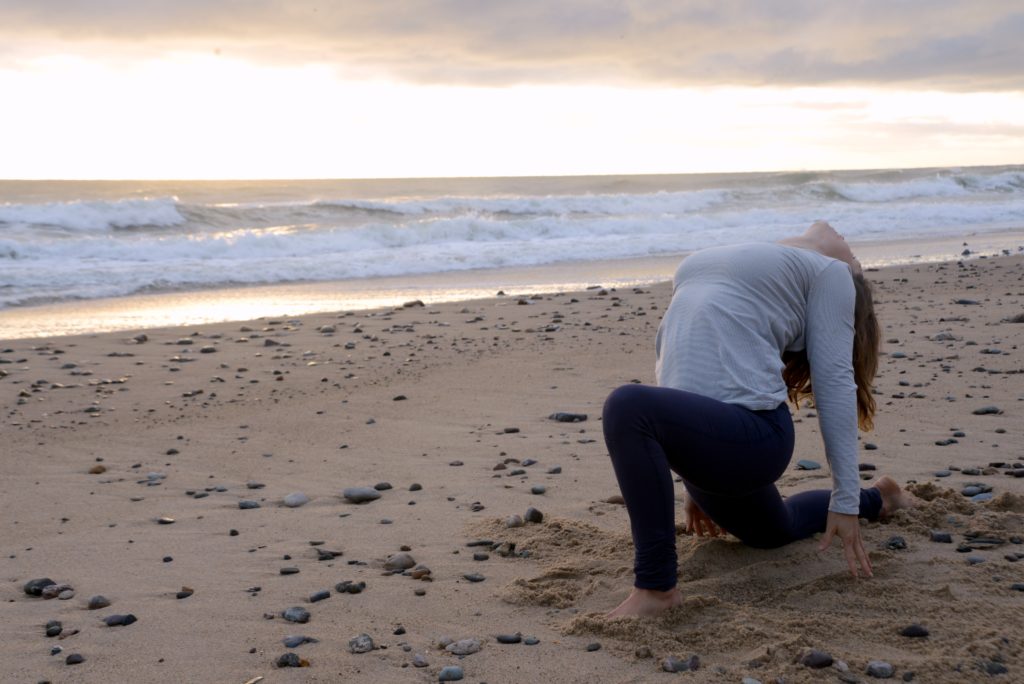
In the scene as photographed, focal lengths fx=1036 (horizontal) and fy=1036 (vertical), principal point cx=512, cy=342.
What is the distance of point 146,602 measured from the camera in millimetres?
3545

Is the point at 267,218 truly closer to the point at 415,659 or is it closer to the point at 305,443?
the point at 305,443

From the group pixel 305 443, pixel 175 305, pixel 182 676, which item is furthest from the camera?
pixel 175 305

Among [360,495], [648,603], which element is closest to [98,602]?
[360,495]

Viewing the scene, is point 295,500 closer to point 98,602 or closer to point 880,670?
point 98,602

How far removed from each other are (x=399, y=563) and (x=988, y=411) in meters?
3.67

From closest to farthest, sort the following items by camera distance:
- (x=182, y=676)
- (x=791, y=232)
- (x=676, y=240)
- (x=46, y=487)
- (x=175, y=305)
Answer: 1. (x=182, y=676)
2. (x=46, y=487)
3. (x=175, y=305)
4. (x=676, y=240)
5. (x=791, y=232)

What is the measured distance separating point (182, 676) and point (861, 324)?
233 cm

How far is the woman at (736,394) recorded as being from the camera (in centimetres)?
311

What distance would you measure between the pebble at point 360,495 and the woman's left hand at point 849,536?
217 cm

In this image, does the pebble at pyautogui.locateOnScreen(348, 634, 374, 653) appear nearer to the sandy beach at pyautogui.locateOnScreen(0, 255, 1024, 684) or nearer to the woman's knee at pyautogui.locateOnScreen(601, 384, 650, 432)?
the sandy beach at pyautogui.locateOnScreen(0, 255, 1024, 684)

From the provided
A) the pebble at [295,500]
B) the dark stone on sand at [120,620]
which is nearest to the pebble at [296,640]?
the dark stone on sand at [120,620]

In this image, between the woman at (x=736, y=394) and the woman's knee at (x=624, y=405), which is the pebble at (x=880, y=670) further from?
the woman's knee at (x=624, y=405)

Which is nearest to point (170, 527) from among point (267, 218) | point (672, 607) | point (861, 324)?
point (672, 607)

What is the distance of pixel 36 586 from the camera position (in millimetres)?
3662
